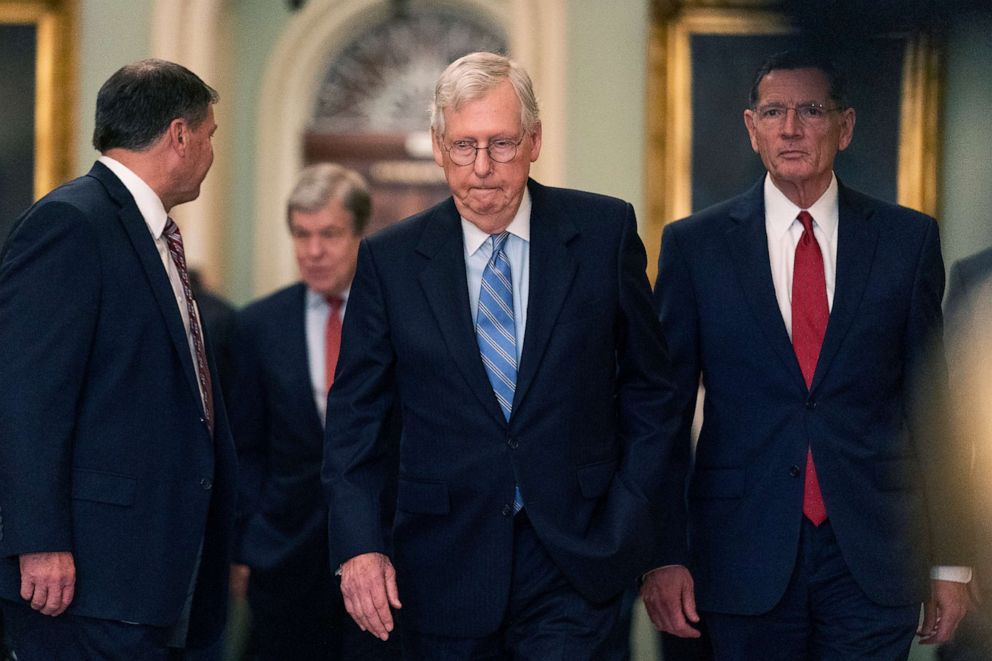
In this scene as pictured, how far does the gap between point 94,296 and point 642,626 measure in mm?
4200

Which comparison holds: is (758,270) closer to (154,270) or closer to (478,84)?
(478,84)

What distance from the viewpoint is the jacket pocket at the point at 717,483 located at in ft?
10.7

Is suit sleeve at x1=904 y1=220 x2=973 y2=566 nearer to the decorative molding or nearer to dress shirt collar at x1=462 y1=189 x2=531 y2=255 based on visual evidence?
dress shirt collar at x1=462 y1=189 x2=531 y2=255

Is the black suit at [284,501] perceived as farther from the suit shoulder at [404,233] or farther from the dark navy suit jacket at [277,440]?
the suit shoulder at [404,233]

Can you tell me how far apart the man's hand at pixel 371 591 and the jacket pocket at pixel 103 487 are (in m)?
0.51

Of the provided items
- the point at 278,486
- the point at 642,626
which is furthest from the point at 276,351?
the point at 642,626

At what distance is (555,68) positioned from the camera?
24.2ft

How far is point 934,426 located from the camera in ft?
10.4

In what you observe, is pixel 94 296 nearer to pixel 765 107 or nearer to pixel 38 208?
pixel 38 208

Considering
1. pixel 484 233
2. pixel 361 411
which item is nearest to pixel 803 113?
pixel 484 233

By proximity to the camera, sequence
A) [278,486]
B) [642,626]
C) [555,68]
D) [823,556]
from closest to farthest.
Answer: [823,556] → [278,486] → [642,626] → [555,68]

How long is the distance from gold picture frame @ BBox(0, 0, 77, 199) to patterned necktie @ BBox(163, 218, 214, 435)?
4376 mm

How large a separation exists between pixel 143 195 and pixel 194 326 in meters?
0.32

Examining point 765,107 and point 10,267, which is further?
point 765,107
